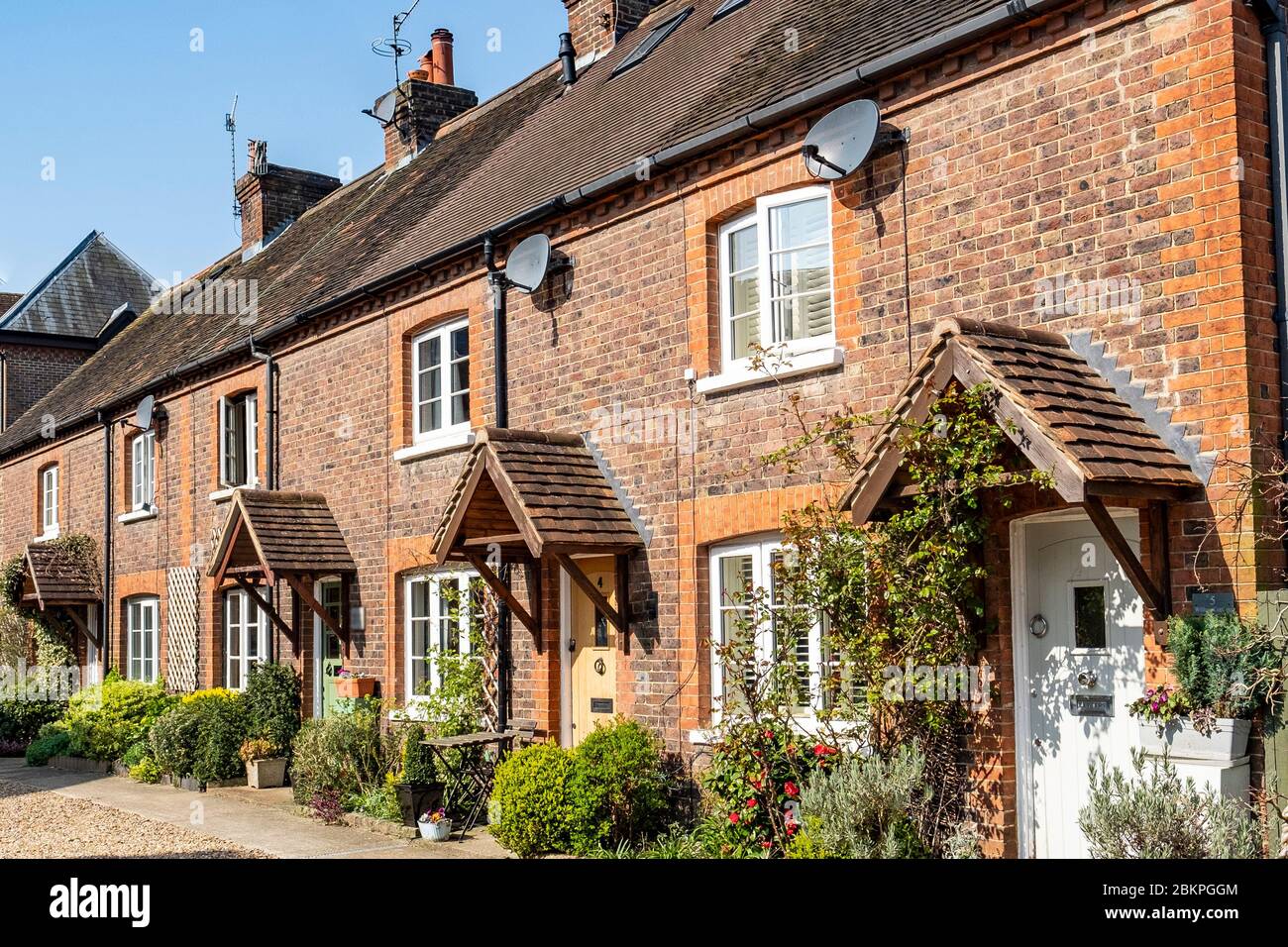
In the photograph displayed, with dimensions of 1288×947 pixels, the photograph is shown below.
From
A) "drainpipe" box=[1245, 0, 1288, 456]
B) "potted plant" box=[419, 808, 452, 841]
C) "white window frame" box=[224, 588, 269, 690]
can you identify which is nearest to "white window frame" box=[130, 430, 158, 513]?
"white window frame" box=[224, 588, 269, 690]

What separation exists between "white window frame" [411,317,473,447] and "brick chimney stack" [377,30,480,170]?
7.93 metres

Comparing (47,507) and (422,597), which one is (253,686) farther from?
(47,507)

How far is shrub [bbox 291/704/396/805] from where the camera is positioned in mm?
13742

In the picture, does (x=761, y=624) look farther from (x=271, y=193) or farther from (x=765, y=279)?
(x=271, y=193)

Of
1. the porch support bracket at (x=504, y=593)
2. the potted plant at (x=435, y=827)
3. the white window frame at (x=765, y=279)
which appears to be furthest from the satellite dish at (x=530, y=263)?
the potted plant at (x=435, y=827)

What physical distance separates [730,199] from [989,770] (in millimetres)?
4940

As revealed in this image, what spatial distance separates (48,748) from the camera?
19.9 metres

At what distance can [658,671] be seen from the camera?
1118 centimetres

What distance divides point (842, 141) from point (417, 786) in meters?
6.86

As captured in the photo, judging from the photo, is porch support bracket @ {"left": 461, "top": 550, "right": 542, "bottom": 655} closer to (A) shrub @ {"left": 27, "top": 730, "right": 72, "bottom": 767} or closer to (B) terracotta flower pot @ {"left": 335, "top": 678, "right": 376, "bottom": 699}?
(B) terracotta flower pot @ {"left": 335, "top": 678, "right": 376, "bottom": 699}

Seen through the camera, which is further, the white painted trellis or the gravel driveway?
the white painted trellis

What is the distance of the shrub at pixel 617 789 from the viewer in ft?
33.8

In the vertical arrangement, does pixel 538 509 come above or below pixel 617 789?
above

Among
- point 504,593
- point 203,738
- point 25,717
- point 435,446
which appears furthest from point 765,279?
point 25,717
